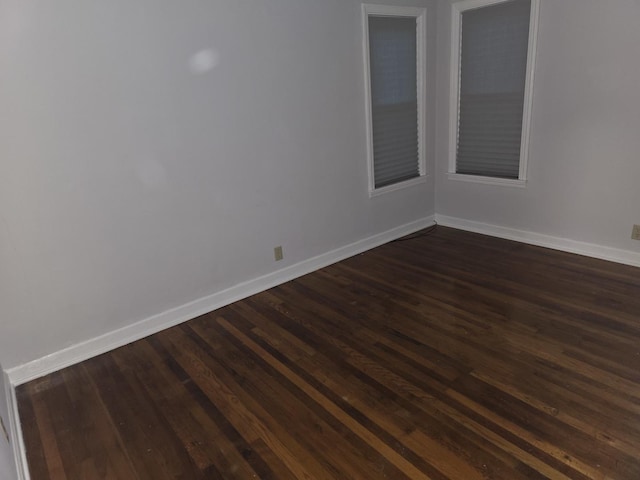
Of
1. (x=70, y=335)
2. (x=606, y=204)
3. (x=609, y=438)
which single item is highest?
(x=606, y=204)

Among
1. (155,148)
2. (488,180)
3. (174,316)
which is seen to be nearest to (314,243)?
(174,316)

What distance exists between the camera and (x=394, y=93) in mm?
4117

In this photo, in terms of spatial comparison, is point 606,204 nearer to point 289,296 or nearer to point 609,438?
point 609,438

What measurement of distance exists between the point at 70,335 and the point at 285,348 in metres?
1.37

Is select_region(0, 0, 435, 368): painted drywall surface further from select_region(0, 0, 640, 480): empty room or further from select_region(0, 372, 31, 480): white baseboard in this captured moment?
select_region(0, 372, 31, 480): white baseboard

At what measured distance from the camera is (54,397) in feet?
8.09

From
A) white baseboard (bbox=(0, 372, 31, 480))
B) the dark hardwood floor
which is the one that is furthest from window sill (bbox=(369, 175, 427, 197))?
white baseboard (bbox=(0, 372, 31, 480))

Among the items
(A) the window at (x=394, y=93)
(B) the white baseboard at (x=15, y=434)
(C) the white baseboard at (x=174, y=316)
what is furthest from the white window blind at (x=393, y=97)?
(B) the white baseboard at (x=15, y=434)

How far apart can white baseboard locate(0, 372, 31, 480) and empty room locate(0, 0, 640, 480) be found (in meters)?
0.02

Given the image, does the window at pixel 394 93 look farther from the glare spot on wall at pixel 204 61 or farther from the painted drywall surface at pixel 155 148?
the glare spot on wall at pixel 204 61

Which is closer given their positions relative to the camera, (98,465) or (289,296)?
(98,465)

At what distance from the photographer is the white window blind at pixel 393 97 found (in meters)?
3.90

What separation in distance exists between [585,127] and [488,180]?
962mm

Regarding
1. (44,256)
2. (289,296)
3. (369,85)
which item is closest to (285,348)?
(289,296)
